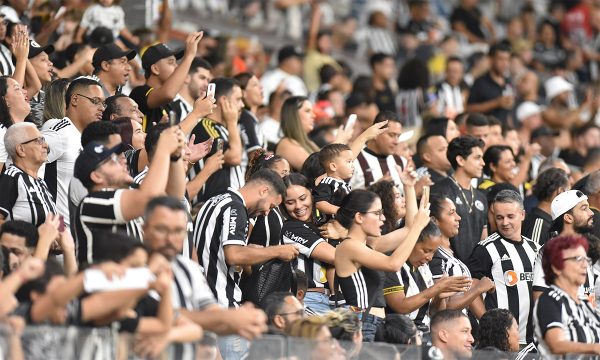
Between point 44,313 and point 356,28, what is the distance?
16.3 m

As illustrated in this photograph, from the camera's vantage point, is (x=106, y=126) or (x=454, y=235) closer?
(x=106, y=126)

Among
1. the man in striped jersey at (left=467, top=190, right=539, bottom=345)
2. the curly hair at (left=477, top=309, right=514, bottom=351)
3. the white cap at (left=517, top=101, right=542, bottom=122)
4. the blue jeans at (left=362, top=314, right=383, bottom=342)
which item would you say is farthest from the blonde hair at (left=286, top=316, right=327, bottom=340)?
the white cap at (left=517, top=101, right=542, bottom=122)

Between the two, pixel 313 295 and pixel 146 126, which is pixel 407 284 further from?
pixel 146 126

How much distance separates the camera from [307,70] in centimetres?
1889

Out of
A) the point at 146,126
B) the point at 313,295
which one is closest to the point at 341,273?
the point at 313,295

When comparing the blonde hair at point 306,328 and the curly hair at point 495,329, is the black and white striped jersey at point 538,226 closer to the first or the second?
the curly hair at point 495,329

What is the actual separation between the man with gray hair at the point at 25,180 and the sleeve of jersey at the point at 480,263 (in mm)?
3673

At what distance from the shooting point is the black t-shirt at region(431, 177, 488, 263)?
40.0 feet

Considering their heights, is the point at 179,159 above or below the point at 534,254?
above

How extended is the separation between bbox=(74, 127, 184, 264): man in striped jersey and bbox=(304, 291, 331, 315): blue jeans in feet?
6.81

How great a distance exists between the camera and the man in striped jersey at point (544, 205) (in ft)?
40.0

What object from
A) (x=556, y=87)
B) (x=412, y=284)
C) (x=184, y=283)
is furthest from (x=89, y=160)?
(x=556, y=87)

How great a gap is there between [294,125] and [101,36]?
7.75 ft

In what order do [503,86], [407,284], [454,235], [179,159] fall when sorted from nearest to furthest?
[179,159] < [407,284] < [454,235] < [503,86]
